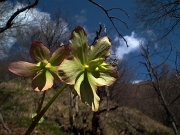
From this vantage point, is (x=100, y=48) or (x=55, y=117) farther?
(x=55, y=117)

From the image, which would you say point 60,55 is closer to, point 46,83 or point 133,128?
point 46,83

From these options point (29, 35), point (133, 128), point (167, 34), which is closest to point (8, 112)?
point (29, 35)

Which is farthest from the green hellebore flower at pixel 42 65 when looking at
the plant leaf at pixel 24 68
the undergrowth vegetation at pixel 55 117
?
the undergrowth vegetation at pixel 55 117

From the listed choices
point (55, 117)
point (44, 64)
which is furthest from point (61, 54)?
point (55, 117)

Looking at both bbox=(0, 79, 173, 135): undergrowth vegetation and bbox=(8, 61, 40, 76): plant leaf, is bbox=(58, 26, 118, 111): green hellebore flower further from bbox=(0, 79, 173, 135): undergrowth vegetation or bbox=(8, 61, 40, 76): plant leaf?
bbox=(0, 79, 173, 135): undergrowth vegetation

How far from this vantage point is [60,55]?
0.23 meters

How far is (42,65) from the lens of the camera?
241 mm

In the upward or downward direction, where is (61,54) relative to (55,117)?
downward

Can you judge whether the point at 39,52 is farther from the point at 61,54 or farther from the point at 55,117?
the point at 55,117

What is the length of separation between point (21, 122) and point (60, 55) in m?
5.85

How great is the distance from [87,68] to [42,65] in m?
0.06

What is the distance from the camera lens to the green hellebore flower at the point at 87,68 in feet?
0.76

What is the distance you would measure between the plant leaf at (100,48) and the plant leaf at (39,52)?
57 mm

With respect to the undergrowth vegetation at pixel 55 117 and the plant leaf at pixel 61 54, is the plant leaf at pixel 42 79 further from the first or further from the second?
the undergrowth vegetation at pixel 55 117
